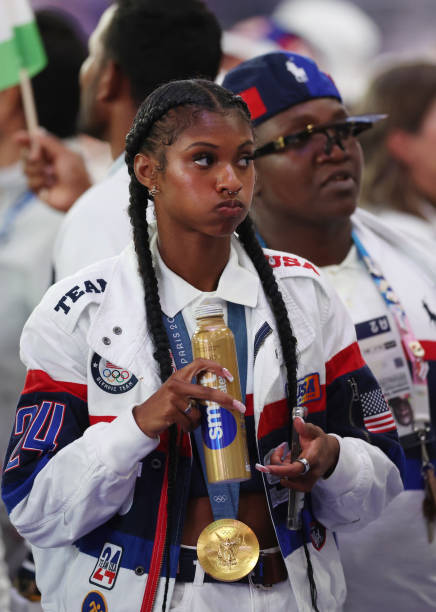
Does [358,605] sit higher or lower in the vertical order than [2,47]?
lower

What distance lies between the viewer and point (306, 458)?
2.27 m

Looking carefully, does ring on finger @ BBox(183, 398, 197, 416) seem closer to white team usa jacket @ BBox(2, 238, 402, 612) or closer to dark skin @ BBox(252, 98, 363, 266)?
white team usa jacket @ BBox(2, 238, 402, 612)

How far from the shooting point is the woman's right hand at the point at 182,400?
6.94ft

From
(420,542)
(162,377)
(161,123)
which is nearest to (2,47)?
(161,123)

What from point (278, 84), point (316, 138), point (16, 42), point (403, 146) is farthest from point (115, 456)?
point (403, 146)

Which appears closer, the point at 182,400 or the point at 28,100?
the point at 182,400

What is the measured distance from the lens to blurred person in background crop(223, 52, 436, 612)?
11.0 feet

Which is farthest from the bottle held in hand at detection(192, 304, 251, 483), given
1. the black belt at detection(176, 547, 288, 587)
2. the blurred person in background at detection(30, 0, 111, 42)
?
the blurred person in background at detection(30, 0, 111, 42)

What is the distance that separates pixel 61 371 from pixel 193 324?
14.3 inches

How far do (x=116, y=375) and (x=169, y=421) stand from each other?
27 centimetres

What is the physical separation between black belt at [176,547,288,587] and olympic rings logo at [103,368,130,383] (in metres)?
0.45

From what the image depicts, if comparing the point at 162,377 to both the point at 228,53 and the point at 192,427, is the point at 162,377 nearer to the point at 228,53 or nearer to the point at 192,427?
the point at 192,427

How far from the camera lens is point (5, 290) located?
15.9ft

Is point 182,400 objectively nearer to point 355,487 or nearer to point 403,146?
point 355,487
